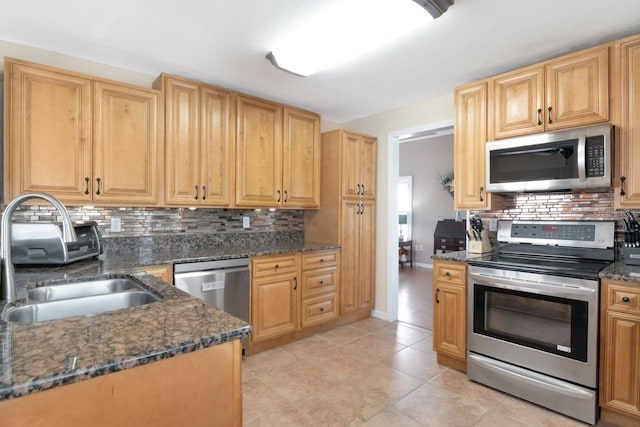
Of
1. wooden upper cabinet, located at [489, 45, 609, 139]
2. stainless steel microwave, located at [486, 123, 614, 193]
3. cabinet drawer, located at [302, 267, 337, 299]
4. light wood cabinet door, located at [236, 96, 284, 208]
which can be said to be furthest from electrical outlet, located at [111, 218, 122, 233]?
wooden upper cabinet, located at [489, 45, 609, 139]

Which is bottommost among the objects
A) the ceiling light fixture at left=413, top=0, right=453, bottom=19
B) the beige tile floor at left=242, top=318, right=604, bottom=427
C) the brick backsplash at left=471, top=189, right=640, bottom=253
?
the beige tile floor at left=242, top=318, right=604, bottom=427

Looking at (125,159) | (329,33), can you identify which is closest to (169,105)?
(125,159)

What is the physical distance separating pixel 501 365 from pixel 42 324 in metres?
2.57

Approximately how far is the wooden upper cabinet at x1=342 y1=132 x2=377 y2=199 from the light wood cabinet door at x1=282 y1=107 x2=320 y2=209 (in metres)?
0.31

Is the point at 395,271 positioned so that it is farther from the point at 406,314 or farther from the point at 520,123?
the point at 520,123

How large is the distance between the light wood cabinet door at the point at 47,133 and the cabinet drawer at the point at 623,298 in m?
3.38

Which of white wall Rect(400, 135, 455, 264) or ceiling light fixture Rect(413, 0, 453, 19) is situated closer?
ceiling light fixture Rect(413, 0, 453, 19)

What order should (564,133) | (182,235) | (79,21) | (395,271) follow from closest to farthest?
(79,21) → (564,133) → (182,235) → (395,271)

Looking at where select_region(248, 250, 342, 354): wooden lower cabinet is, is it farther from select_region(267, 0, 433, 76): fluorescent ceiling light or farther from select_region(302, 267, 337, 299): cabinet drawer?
select_region(267, 0, 433, 76): fluorescent ceiling light

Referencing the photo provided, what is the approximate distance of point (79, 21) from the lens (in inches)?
84.0

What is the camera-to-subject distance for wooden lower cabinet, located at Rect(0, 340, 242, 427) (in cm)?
70

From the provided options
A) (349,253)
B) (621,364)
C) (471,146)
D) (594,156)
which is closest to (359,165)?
(349,253)

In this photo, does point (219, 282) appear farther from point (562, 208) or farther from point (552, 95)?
point (552, 95)

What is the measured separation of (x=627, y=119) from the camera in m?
2.16
